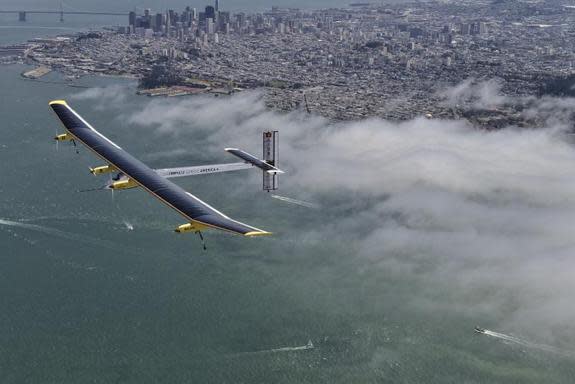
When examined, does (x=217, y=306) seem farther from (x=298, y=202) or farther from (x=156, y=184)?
(x=298, y=202)

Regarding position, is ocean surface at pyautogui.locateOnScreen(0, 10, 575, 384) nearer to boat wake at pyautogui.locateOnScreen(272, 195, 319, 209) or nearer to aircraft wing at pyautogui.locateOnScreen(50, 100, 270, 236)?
boat wake at pyautogui.locateOnScreen(272, 195, 319, 209)

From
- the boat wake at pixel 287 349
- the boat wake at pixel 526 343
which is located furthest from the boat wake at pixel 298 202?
the boat wake at pixel 526 343

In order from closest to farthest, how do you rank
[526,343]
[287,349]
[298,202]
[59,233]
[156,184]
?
[156,184] < [287,349] < [526,343] < [59,233] < [298,202]

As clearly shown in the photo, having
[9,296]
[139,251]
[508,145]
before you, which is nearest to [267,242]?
[139,251]

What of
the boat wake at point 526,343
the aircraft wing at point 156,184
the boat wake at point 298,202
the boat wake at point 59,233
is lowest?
the boat wake at point 526,343

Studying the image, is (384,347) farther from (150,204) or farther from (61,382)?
(150,204)

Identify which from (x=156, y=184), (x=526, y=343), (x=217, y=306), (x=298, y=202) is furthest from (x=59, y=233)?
(x=526, y=343)

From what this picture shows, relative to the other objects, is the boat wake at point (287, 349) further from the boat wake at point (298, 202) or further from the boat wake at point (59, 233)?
the boat wake at point (298, 202)
